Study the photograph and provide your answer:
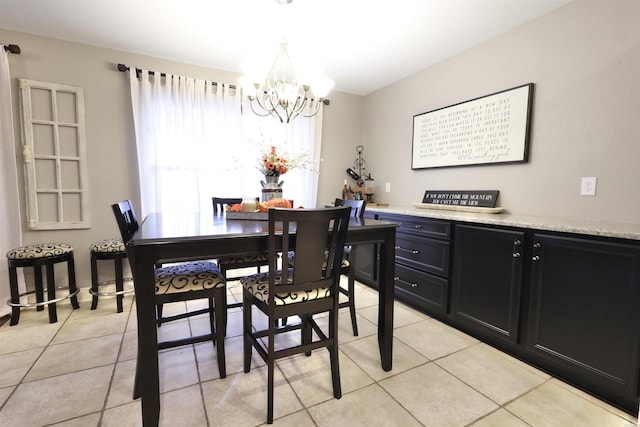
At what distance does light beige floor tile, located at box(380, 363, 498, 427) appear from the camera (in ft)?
4.61

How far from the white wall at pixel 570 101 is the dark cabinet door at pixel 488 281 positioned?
1.87 feet

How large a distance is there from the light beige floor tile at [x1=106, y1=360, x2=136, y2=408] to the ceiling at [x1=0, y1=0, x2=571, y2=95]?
6.91ft

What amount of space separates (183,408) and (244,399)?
291 millimetres

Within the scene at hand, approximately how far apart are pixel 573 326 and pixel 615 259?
1.41 feet

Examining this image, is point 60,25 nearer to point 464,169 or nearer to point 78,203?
point 78,203

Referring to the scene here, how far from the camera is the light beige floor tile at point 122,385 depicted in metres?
1.48

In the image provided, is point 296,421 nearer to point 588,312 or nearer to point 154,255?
point 154,255

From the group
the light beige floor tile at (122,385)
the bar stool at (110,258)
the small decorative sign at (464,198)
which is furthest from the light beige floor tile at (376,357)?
the bar stool at (110,258)

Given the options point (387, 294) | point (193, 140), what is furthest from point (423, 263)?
point (193, 140)

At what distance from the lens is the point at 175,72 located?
3.09 m

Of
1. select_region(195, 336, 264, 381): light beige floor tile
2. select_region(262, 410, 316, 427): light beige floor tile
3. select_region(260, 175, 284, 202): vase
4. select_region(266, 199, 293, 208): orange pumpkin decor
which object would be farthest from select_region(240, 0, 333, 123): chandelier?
select_region(262, 410, 316, 427): light beige floor tile

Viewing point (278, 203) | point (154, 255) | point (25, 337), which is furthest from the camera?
point (25, 337)

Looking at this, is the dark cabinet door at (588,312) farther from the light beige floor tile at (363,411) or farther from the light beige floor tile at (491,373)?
the light beige floor tile at (363,411)

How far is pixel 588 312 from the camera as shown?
1544 mm
